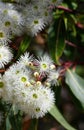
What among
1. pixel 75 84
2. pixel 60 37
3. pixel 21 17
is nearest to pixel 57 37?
pixel 60 37

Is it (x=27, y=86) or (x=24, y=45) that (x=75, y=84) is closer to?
(x=24, y=45)

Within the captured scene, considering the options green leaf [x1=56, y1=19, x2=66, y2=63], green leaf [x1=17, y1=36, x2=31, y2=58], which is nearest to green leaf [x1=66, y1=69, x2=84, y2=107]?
green leaf [x1=56, y1=19, x2=66, y2=63]

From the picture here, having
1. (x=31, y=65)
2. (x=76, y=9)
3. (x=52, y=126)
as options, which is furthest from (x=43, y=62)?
(x=52, y=126)

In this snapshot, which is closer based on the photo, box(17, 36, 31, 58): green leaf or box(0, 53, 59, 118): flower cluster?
box(0, 53, 59, 118): flower cluster

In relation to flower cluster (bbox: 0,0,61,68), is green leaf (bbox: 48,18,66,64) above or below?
below

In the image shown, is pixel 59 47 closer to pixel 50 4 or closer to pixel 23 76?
pixel 50 4

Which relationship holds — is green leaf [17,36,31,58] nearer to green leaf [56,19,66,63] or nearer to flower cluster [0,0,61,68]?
flower cluster [0,0,61,68]

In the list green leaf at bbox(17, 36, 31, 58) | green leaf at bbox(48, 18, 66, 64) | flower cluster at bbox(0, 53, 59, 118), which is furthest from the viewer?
green leaf at bbox(48, 18, 66, 64)

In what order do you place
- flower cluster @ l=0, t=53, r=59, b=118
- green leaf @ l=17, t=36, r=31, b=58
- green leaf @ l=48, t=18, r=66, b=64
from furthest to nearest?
green leaf @ l=48, t=18, r=66, b=64, green leaf @ l=17, t=36, r=31, b=58, flower cluster @ l=0, t=53, r=59, b=118
